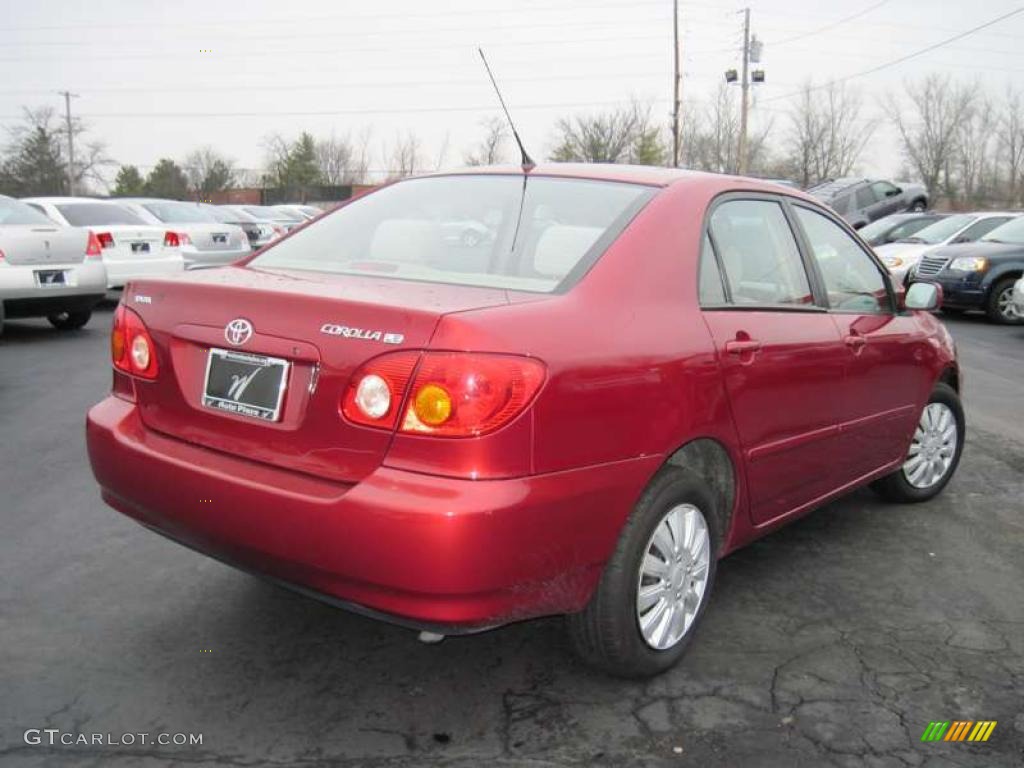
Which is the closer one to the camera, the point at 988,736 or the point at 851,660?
the point at 988,736

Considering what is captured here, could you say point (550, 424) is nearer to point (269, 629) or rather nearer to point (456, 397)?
point (456, 397)

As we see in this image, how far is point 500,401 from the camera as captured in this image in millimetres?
2344

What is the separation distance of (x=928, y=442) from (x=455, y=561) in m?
3.34

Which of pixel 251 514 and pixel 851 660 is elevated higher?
pixel 251 514

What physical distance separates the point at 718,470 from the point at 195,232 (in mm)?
11663

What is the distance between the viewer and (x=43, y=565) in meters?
3.71

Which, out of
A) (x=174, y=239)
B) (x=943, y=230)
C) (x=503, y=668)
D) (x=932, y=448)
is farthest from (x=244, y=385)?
(x=943, y=230)

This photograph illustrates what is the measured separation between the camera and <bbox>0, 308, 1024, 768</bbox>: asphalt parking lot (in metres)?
2.55

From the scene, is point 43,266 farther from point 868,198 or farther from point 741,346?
point 868,198

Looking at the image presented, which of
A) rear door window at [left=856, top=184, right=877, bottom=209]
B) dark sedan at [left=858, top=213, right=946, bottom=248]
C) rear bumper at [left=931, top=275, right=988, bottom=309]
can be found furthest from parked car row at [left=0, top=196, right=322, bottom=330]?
rear door window at [left=856, top=184, right=877, bottom=209]

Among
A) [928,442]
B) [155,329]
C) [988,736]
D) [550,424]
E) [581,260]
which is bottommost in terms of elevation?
[988,736]

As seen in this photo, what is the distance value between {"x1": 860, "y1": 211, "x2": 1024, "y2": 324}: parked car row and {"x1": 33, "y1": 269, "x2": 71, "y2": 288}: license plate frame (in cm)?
996

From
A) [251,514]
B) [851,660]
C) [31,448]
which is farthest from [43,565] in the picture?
[851,660]

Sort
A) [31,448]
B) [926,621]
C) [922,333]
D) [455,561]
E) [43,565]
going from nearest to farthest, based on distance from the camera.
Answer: [455,561] → [926,621] → [43,565] → [922,333] → [31,448]
